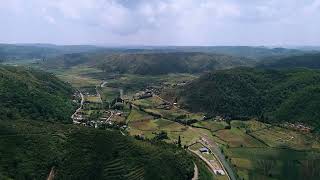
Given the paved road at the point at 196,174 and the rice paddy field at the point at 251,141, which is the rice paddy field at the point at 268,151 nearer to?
the rice paddy field at the point at 251,141

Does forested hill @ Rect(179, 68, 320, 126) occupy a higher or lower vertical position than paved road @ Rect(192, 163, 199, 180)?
higher

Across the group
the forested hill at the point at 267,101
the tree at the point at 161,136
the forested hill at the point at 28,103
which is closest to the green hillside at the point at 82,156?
the tree at the point at 161,136

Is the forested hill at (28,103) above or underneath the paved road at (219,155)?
above

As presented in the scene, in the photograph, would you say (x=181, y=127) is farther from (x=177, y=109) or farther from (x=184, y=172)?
(x=184, y=172)

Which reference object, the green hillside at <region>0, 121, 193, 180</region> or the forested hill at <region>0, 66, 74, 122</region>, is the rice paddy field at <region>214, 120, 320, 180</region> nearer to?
the green hillside at <region>0, 121, 193, 180</region>

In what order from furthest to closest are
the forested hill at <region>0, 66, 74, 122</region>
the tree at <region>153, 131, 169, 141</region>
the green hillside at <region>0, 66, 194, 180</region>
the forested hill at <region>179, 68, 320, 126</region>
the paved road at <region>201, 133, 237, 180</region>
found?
the forested hill at <region>179, 68, 320, 126</region>
the forested hill at <region>0, 66, 74, 122</region>
the tree at <region>153, 131, 169, 141</region>
the paved road at <region>201, 133, 237, 180</region>
the green hillside at <region>0, 66, 194, 180</region>

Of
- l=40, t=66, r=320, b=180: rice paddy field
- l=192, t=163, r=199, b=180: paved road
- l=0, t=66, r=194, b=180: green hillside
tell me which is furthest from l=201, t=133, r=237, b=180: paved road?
l=0, t=66, r=194, b=180: green hillside

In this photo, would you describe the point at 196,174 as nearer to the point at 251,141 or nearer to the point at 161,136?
the point at 161,136

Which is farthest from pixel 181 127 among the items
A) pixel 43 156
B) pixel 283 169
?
pixel 43 156
